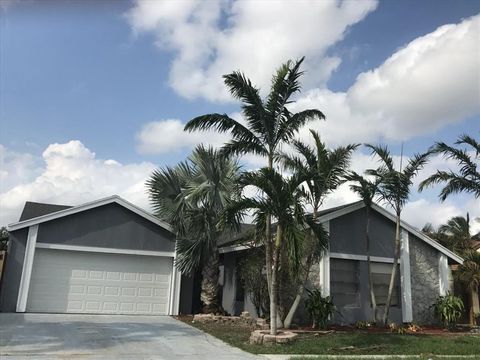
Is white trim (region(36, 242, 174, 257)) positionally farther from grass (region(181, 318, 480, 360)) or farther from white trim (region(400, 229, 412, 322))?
white trim (region(400, 229, 412, 322))

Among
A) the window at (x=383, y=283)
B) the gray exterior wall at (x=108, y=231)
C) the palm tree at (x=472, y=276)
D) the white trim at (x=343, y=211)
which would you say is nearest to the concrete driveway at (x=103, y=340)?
the gray exterior wall at (x=108, y=231)

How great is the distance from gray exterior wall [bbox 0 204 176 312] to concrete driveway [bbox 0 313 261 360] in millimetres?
1614

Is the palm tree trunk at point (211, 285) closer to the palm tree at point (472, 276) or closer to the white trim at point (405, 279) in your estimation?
the white trim at point (405, 279)

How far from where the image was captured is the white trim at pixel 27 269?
15406mm

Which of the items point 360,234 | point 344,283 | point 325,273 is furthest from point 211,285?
point 360,234

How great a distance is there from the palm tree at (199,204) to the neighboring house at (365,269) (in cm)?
121

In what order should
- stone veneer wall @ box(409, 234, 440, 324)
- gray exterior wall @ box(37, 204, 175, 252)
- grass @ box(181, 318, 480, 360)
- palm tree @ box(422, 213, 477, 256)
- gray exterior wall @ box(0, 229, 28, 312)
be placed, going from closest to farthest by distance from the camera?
grass @ box(181, 318, 480, 360), gray exterior wall @ box(0, 229, 28, 312), gray exterior wall @ box(37, 204, 175, 252), stone veneer wall @ box(409, 234, 440, 324), palm tree @ box(422, 213, 477, 256)

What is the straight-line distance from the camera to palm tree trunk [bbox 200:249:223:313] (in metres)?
15.9

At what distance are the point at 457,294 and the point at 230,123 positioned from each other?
1341 centimetres

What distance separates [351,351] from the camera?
1025 cm

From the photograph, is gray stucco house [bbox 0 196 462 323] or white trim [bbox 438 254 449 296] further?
white trim [bbox 438 254 449 296]

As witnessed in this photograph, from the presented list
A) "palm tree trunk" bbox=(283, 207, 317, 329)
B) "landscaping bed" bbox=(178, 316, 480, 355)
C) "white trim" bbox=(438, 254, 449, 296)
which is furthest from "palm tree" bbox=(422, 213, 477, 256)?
"palm tree trunk" bbox=(283, 207, 317, 329)

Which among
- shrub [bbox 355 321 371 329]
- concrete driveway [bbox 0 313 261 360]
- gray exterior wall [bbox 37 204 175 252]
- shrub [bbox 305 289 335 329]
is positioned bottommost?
concrete driveway [bbox 0 313 261 360]

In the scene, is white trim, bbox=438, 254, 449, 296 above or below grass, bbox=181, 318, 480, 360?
above
